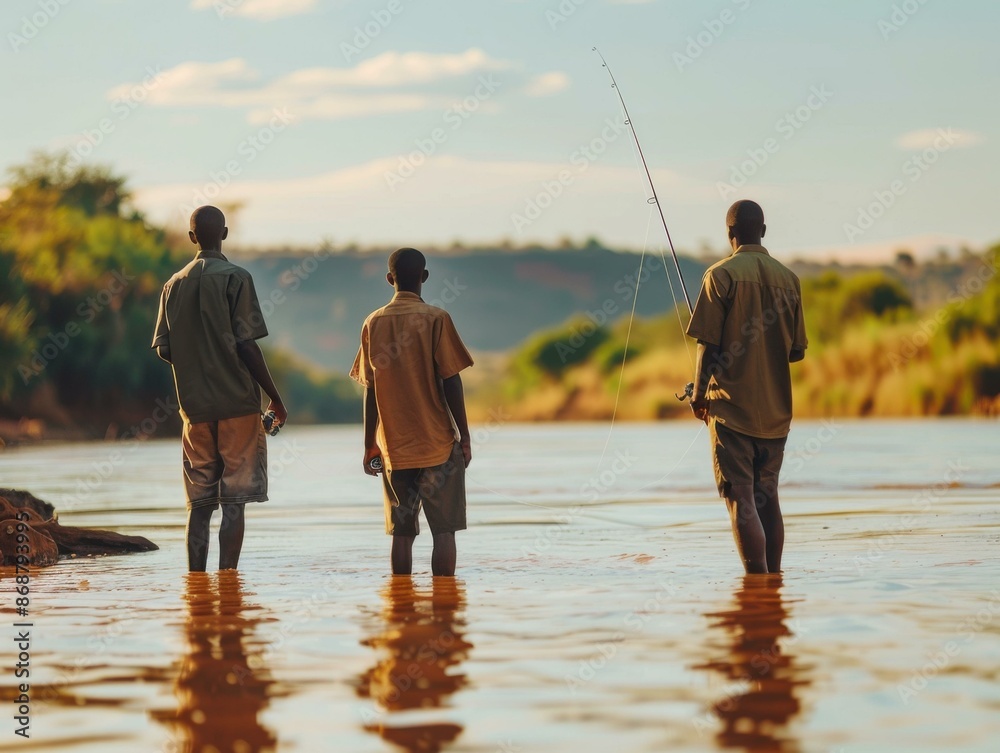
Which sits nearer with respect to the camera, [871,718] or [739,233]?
[871,718]

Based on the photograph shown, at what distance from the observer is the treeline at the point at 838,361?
38531 millimetres

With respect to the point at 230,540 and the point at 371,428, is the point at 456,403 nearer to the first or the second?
the point at 371,428

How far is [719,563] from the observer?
792 centimetres

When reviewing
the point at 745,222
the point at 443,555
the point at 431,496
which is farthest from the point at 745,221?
the point at 443,555

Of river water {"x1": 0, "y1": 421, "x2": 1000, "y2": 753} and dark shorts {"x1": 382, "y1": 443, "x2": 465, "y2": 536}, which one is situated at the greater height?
dark shorts {"x1": 382, "y1": 443, "x2": 465, "y2": 536}

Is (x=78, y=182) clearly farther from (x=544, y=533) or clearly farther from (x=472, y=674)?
(x=472, y=674)

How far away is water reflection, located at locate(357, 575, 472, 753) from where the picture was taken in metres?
3.98

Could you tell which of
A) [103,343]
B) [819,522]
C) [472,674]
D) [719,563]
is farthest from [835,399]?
[472,674]

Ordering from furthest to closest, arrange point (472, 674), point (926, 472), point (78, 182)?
1. point (78, 182)
2. point (926, 472)
3. point (472, 674)

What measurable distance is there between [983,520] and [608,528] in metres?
2.48

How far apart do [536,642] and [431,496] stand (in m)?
2.22

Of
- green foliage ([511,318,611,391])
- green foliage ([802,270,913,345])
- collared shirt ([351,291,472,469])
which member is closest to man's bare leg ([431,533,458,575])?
collared shirt ([351,291,472,469])

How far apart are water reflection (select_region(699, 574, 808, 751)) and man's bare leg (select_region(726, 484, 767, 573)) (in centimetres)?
77

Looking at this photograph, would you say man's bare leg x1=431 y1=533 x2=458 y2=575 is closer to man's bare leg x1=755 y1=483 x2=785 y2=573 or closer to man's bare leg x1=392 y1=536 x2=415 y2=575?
man's bare leg x1=392 y1=536 x2=415 y2=575
